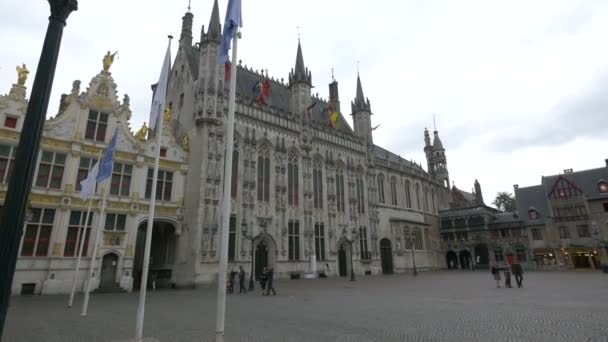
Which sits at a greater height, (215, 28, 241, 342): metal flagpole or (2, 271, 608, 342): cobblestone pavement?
(215, 28, 241, 342): metal flagpole

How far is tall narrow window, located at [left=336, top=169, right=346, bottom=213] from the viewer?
135 ft

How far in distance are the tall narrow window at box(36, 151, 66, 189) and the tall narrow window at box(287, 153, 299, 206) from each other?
65.1 ft

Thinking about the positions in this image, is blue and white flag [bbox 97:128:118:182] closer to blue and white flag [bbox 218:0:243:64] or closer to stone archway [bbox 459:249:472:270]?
blue and white flag [bbox 218:0:243:64]

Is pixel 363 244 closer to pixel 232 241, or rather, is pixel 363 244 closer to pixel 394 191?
pixel 394 191

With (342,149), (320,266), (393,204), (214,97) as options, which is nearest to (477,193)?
(393,204)

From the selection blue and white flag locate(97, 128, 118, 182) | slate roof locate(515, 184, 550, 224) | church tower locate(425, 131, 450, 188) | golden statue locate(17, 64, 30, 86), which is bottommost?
blue and white flag locate(97, 128, 118, 182)

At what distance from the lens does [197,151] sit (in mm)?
30359

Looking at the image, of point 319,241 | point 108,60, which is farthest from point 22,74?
point 319,241

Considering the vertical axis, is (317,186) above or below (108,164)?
above

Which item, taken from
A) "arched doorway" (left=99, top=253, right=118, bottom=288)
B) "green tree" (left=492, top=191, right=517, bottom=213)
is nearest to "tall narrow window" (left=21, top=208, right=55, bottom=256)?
"arched doorway" (left=99, top=253, right=118, bottom=288)

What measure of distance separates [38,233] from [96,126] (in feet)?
27.7

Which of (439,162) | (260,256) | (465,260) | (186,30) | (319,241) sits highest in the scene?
(186,30)

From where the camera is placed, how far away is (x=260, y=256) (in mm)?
32625

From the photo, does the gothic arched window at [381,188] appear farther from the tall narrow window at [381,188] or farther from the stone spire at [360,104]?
the stone spire at [360,104]
